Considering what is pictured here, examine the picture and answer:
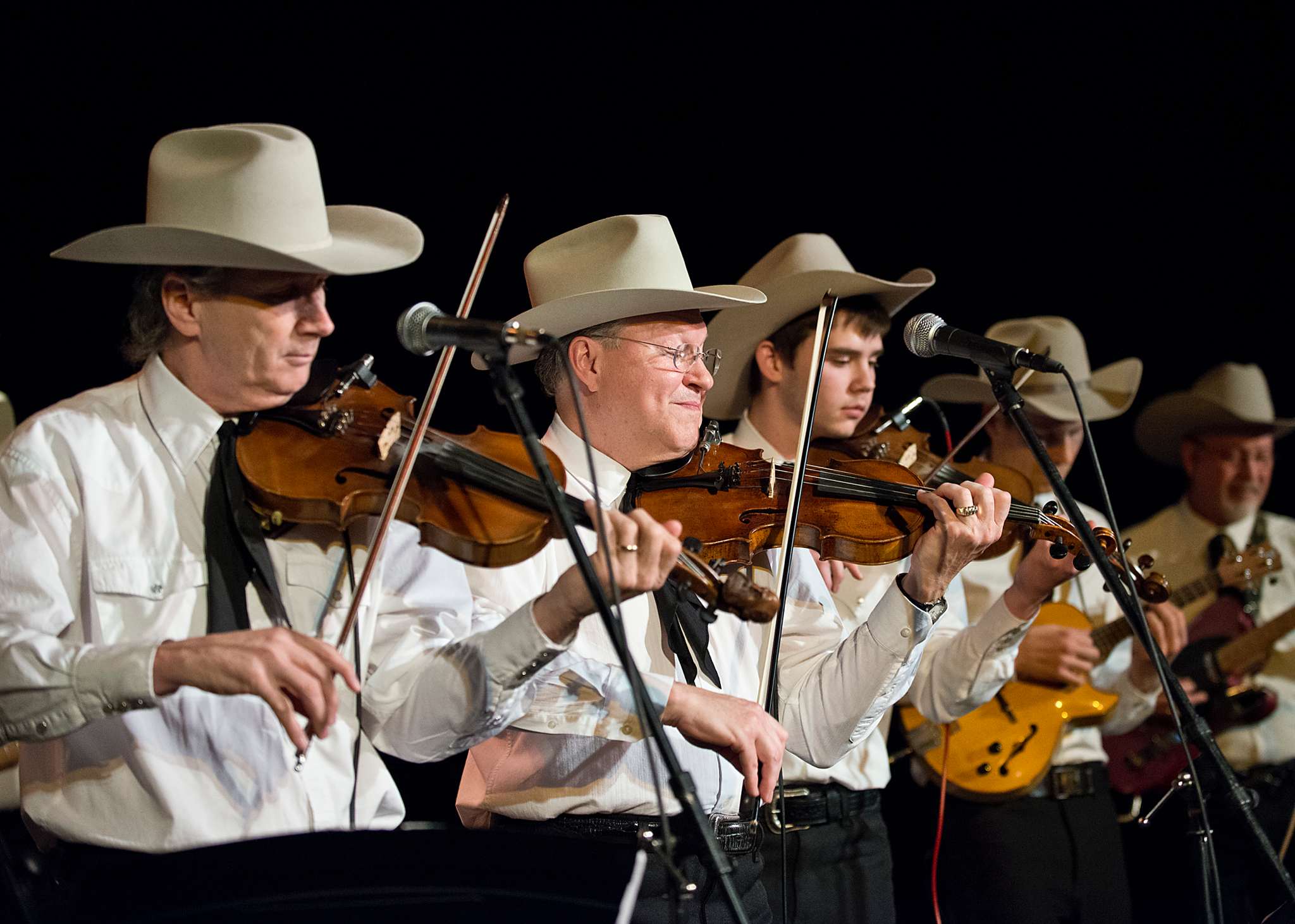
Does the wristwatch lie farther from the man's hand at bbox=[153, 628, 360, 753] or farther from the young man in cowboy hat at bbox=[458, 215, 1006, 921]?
the man's hand at bbox=[153, 628, 360, 753]

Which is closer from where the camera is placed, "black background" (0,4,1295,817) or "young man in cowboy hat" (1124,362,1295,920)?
"black background" (0,4,1295,817)

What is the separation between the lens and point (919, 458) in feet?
11.1

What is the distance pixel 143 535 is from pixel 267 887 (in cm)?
74

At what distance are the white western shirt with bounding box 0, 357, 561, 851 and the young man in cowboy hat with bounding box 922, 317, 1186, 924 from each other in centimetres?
199

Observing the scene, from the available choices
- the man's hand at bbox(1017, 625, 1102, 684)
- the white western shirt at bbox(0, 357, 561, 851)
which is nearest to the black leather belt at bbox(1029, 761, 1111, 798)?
the man's hand at bbox(1017, 625, 1102, 684)

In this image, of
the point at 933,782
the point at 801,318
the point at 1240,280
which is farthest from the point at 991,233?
the point at 933,782

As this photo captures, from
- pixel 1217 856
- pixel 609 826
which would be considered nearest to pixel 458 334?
pixel 609 826

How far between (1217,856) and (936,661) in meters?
1.82

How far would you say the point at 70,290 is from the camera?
3391mm

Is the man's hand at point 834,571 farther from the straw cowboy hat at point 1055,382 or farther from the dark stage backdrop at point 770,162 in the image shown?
the dark stage backdrop at point 770,162

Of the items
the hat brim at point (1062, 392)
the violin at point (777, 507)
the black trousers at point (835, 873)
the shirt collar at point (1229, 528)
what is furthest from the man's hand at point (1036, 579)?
the shirt collar at point (1229, 528)

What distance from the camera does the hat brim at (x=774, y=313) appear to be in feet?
11.3

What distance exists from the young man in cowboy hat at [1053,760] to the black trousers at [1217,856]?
35cm

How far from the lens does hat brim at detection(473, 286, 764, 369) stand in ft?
8.59
